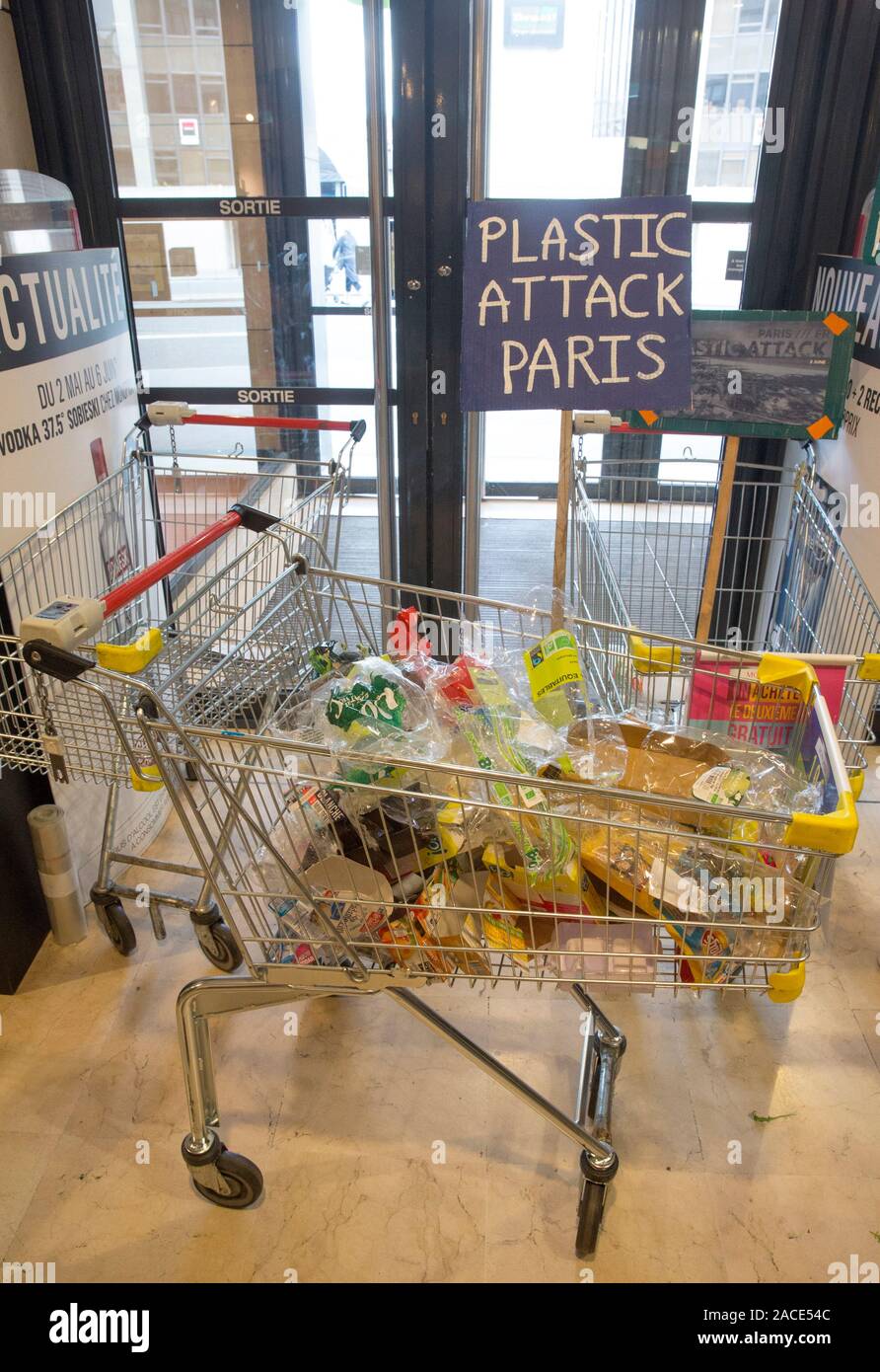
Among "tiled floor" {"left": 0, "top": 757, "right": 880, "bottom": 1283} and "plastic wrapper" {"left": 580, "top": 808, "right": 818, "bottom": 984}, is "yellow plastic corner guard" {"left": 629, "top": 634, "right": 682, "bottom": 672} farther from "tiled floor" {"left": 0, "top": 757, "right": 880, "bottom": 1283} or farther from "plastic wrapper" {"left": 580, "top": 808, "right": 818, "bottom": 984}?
"tiled floor" {"left": 0, "top": 757, "right": 880, "bottom": 1283}

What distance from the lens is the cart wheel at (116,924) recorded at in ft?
8.84

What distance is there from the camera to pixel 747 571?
11.9ft

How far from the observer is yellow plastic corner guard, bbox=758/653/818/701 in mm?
1854

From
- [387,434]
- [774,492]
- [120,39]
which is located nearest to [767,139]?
[774,492]

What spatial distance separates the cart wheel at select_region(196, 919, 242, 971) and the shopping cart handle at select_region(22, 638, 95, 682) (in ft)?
4.17

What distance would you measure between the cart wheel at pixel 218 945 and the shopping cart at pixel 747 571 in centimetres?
134

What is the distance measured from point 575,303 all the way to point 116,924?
77.6 inches

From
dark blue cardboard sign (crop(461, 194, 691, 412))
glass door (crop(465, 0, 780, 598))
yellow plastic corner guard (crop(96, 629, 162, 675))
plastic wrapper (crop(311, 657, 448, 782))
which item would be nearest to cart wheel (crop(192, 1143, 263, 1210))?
plastic wrapper (crop(311, 657, 448, 782))

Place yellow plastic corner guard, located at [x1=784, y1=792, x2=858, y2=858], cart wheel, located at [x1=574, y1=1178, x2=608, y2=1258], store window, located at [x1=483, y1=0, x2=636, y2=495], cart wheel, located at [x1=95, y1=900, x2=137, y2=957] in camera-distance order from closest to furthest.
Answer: yellow plastic corner guard, located at [x1=784, y1=792, x2=858, y2=858], cart wheel, located at [x1=574, y1=1178, x2=608, y2=1258], cart wheel, located at [x1=95, y1=900, x2=137, y2=957], store window, located at [x1=483, y1=0, x2=636, y2=495]

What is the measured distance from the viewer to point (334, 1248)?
200 centimetres

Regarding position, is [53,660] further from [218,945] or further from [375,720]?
[218,945]

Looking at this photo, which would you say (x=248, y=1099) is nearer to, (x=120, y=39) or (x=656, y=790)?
(x=656, y=790)


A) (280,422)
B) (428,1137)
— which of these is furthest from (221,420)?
(428,1137)

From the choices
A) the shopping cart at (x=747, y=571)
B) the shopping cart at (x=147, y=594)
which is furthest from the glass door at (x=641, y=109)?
the shopping cart at (x=147, y=594)
